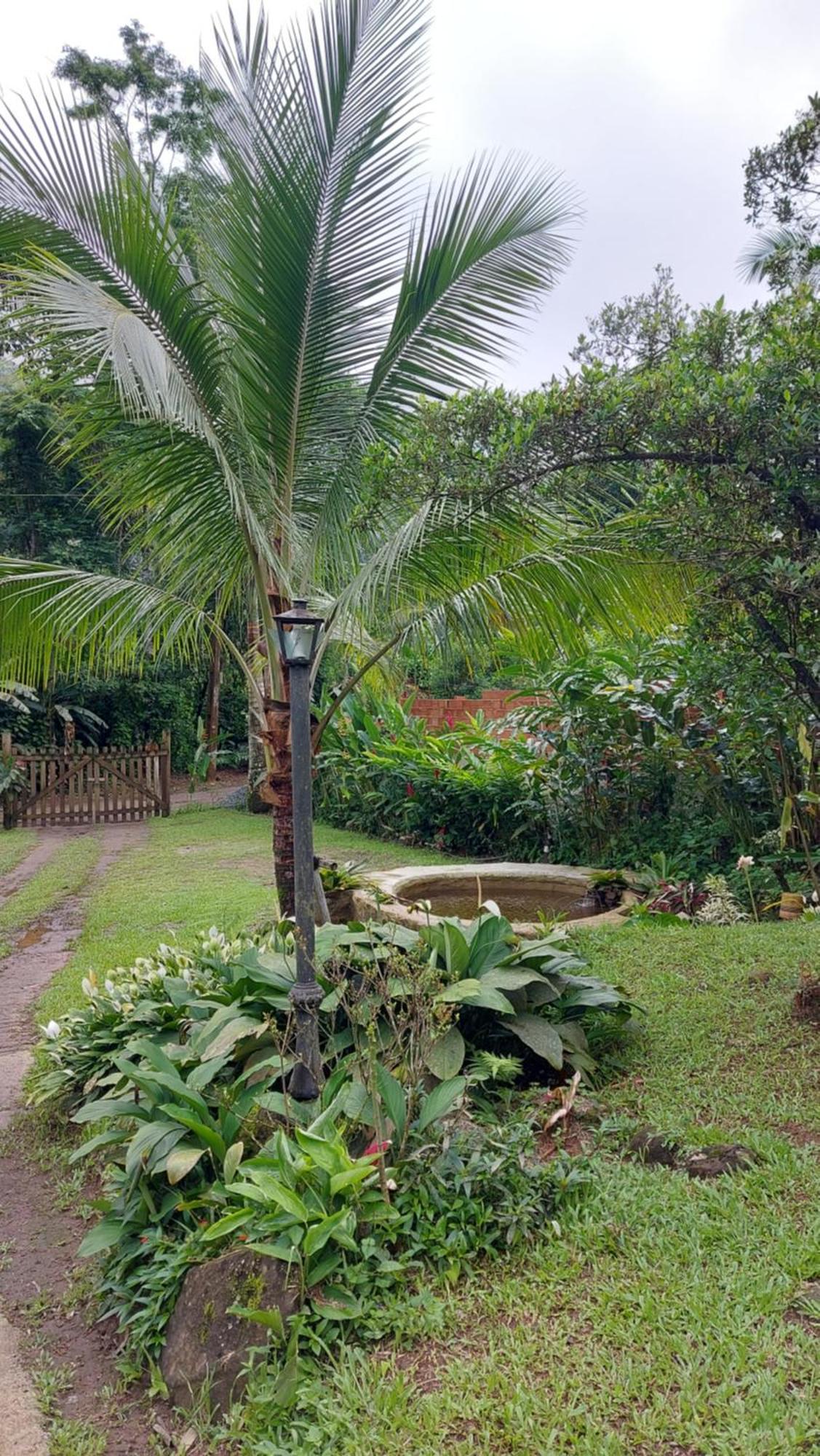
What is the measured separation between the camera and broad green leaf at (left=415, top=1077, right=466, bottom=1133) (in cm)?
260

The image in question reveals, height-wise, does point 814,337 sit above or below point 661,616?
above

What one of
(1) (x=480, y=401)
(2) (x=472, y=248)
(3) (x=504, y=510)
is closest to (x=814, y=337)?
(1) (x=480, y=401)

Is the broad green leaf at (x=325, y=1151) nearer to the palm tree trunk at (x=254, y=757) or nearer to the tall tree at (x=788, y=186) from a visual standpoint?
the tall tree at (x=788, y=186)

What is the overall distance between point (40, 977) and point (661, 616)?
14.0 feet

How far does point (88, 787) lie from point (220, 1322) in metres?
12.2

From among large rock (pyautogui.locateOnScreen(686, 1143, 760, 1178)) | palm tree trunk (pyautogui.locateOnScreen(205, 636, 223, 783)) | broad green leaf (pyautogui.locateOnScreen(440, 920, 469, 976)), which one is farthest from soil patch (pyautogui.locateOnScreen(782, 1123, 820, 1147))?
palm tree trunk (pyautogui.locateOnScreen(205, 636, 223, 783))

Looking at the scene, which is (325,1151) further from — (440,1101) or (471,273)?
(471,273)

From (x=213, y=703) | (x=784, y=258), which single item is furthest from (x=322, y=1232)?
(x=213, y=703)

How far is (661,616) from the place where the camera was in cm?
434

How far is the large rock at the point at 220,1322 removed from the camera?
2.08m

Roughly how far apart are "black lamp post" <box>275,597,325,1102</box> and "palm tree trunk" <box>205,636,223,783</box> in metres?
15.4

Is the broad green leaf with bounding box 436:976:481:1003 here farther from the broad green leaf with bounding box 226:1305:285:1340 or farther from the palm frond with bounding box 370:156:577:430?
the palm frond with bounding box 370:156:577:430

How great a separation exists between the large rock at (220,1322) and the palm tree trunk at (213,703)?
52.5 ft

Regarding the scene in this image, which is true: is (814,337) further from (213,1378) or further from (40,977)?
(40,977)
